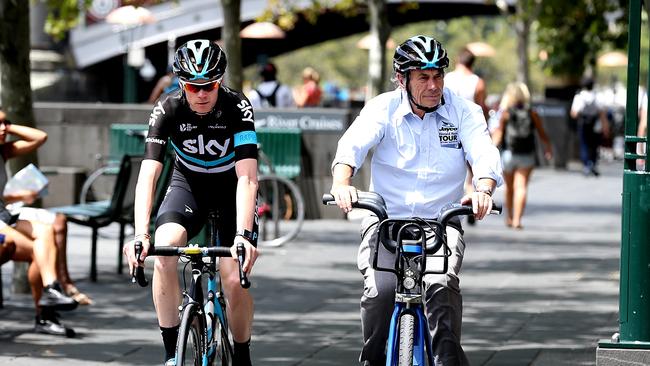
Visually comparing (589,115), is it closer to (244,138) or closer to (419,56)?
(244,138)

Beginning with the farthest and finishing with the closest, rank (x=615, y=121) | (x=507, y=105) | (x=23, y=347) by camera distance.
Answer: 1. (x=615, y=121)
2. (x=507, y=105)
3. (x=23, y=347)

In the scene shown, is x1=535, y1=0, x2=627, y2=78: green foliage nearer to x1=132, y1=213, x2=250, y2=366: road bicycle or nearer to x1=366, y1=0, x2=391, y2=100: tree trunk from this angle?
x1=366, y1=0, x2=391, y2=100: tree trunk

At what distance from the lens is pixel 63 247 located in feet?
33.2

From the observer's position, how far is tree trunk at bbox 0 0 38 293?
10.8 m

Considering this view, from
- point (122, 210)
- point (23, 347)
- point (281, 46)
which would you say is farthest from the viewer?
point (281, 46)

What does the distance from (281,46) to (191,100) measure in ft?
173

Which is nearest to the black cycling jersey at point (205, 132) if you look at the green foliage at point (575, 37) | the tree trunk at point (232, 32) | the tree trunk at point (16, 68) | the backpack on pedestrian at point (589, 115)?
the tree trunk at point (16, 68)

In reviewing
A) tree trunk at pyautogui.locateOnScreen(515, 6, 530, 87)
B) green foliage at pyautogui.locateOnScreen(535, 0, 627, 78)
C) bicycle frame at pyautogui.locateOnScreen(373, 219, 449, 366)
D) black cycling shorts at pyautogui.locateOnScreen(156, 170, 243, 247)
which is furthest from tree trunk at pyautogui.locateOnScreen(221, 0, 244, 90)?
tree trunk at pyautogui.locateOnScreen(515, 6, 530, 87)

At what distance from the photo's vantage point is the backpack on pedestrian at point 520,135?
1702 centimetres

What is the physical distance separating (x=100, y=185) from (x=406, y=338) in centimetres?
1139

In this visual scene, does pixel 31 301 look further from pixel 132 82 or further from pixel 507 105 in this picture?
pixel 132 82

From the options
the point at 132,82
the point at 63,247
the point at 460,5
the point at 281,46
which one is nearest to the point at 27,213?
the point at 63,247

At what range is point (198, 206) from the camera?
6.66 metres

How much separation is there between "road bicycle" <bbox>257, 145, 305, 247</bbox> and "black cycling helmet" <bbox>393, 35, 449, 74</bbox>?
7483mm
